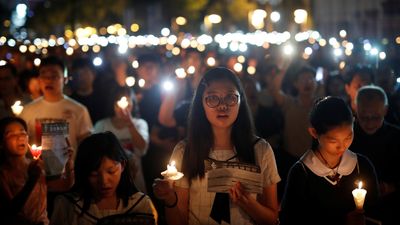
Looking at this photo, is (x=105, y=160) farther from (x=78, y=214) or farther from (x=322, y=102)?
(x=322, y=102)

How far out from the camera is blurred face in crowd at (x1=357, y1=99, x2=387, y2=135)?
572 cm

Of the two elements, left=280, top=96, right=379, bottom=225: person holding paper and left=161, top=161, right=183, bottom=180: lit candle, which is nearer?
left=161, top=161, right=183, bottom=180: lit candle

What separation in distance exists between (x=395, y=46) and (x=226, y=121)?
5.48 metres

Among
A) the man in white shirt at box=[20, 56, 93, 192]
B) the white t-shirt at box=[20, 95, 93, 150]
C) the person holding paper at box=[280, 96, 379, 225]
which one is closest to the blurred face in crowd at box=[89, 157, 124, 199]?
the person holding paper at box=[280, 96, 379, 225]

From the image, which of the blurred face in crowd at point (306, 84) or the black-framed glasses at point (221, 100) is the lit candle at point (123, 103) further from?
the black-framed glasses at point (221, 100)

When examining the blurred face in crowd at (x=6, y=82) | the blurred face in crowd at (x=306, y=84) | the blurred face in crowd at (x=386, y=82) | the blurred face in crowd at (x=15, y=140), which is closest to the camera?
the blurred face in crowd at (x=15, y=140)

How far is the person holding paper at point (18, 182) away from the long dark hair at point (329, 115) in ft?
5.90

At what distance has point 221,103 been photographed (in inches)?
165

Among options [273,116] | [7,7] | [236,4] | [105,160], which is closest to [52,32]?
[7,7]

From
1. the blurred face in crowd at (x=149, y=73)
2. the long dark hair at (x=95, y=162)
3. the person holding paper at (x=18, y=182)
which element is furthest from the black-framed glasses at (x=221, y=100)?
the blurred face in crowd at (x=149, y=73)

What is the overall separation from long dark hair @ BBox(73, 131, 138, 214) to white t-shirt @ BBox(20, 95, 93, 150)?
8.22 ft

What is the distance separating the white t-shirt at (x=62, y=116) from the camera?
6.67 metres

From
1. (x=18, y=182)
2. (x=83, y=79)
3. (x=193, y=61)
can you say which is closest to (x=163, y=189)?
(x=18, y=182)

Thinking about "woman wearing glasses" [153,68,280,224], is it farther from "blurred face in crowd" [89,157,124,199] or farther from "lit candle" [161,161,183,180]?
"blurred face in crowd" [89,157,124,199]
